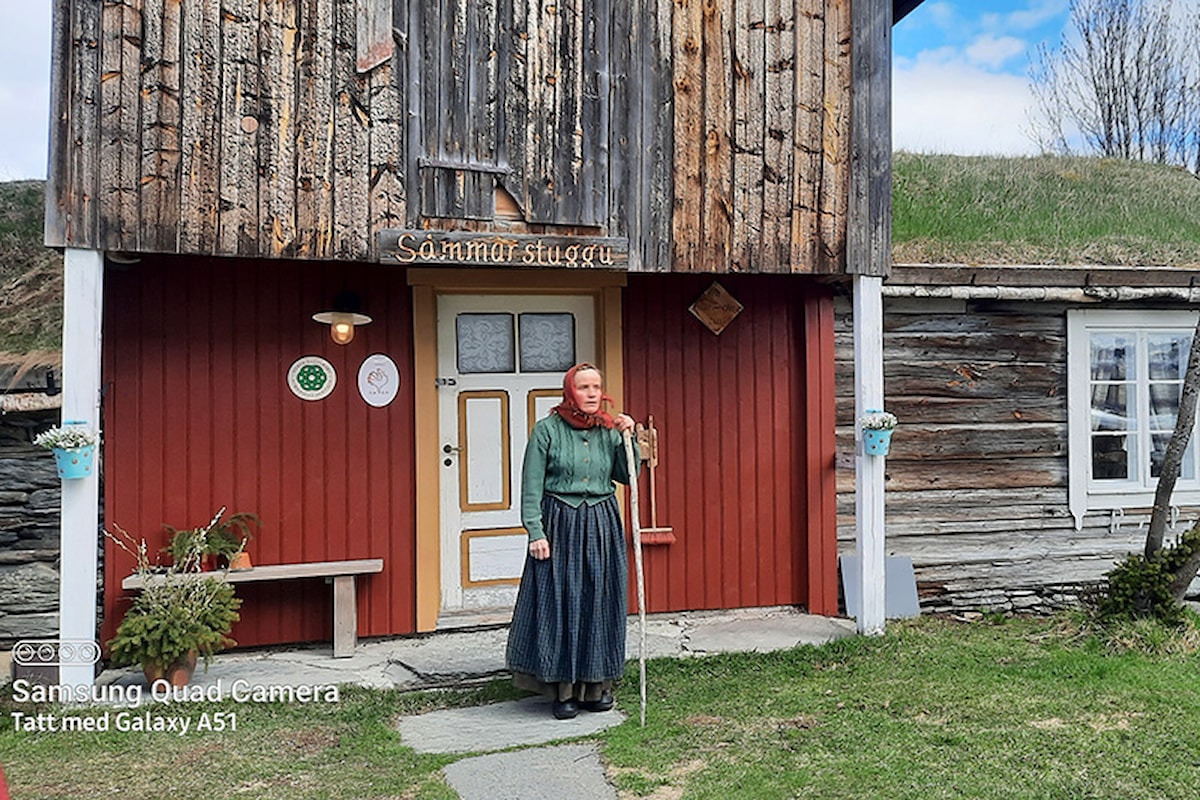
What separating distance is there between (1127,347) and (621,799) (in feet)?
18.1

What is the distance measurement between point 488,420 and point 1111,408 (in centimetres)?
450

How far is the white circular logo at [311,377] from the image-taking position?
5.87m

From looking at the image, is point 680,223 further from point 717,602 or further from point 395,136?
point 717,602

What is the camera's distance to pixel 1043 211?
36.4ft

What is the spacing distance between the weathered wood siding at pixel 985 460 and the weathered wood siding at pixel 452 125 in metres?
1.60

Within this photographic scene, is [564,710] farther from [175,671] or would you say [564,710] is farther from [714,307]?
[714,307]

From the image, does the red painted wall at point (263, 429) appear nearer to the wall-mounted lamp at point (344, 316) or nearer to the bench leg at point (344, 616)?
the wall-mounted lamp at point (344, 316)

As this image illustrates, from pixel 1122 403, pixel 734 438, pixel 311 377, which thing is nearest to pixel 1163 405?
pixel 1122 403

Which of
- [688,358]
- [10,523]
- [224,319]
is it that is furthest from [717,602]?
[10,523]

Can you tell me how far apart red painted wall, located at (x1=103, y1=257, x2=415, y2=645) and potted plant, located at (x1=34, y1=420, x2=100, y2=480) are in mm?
885

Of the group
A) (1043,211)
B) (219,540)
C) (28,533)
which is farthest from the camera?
(1043,211)

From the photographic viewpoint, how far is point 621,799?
370 cm

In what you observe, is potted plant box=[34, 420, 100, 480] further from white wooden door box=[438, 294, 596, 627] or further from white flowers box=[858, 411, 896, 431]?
white flowers box=[858, 411, 896, 431]

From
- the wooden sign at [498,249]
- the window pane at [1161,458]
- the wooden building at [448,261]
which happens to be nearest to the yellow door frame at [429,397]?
the wooden building at [448,261]
